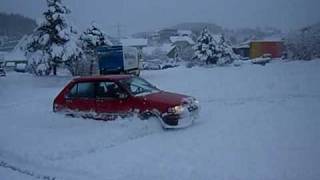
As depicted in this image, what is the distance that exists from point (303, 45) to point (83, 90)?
34.7 meters

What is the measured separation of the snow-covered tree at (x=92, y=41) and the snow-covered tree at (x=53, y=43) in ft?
10.1

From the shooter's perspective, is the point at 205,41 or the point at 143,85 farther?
the point at 205,41

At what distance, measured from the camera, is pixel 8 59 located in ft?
259

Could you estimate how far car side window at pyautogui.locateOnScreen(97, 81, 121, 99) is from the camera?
430 inches

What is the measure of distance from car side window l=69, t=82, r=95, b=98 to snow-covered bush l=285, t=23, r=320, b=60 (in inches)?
1099

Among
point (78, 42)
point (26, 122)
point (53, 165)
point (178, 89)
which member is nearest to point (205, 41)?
point (78, 42)

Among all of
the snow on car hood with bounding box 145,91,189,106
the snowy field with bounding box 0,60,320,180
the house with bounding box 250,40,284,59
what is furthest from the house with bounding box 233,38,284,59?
the snow on car hood with bounding box 145,91,189,106

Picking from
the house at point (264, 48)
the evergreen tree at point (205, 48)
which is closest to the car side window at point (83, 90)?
the evergreen tree at point (205, 48)

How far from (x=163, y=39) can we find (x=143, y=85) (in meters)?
129

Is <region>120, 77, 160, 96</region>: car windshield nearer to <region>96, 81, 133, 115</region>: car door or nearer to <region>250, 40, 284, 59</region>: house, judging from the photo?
<region>96, 81, 133, 115</region>: car door

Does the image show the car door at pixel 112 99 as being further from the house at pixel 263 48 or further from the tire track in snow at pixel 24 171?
the house at pixel 263 48

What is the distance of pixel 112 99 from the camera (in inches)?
427

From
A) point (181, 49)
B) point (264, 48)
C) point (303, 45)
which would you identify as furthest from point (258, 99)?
point (181, 49)

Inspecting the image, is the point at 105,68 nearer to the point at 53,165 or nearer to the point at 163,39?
the point at 53,165
